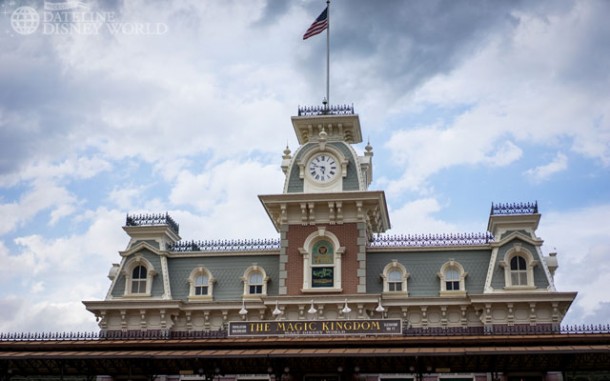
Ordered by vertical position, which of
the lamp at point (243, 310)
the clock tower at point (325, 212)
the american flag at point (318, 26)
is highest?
the american flag at point (318, 26)

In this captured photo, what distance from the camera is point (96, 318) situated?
4344 centimetres

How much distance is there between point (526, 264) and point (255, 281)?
44.4ft

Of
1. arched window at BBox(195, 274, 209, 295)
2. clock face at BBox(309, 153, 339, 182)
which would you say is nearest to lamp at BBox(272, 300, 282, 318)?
arched window at BBox(195, 274, 209, 295)

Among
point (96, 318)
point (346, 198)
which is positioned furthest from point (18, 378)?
point (346, 198)

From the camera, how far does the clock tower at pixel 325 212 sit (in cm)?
4238

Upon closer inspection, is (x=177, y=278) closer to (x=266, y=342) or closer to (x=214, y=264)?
(x=214, y=264)

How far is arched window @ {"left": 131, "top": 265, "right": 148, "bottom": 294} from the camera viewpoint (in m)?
44.1

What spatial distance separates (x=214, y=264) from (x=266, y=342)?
1063 cm

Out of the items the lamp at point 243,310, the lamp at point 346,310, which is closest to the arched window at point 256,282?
the lamp at point 243,310

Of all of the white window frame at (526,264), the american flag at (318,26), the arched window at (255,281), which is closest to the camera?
the white window frame at (526,264)

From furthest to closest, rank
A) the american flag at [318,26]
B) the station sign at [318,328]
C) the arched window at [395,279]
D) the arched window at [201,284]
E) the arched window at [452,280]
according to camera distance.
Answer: the american flag at [318,26] → the arched window at [201,284] → the arched window at [395,279] → the arched window at [452,280] → the station sign at [318,328]

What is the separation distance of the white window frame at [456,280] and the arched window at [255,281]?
8754mm

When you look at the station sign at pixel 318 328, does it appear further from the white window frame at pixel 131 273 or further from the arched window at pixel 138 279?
the arched window at pixel 138 279

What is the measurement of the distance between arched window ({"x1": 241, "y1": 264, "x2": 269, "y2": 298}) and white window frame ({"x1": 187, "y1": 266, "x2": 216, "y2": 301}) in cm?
175
